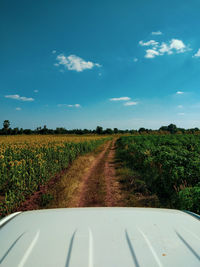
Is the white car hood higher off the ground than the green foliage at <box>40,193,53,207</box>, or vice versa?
the white car hood

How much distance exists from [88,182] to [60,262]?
24.2 ft

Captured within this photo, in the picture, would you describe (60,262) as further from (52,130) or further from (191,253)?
(52,130)

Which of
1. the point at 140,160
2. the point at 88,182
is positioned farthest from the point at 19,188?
the point at 140,160

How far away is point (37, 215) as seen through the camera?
162 centimetres

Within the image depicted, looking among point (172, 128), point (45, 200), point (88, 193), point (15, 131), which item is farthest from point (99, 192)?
point (172, 128)

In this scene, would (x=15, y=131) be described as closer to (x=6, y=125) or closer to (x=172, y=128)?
(x=6, y=125)

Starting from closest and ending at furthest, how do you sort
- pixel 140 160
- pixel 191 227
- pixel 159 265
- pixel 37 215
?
pixel 159 265, pixel 191 227, pixel 37 215, pixel 140 160

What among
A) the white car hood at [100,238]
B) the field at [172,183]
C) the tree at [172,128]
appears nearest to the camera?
the white car hood at [100,238]

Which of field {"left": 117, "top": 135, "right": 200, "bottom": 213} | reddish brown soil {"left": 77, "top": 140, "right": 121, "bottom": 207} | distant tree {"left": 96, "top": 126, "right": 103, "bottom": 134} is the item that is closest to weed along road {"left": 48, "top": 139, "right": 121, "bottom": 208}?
reddish brown soil {"left": 77, "top": 140, "right": 121, "bottom": 207}

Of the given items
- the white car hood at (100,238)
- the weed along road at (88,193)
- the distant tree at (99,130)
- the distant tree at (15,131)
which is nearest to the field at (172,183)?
the weed along road at (88,193)

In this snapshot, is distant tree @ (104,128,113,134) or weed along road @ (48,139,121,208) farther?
distant tree @ (104,128,113,134)

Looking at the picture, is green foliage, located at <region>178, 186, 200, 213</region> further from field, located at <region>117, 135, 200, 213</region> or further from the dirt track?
the dirt track

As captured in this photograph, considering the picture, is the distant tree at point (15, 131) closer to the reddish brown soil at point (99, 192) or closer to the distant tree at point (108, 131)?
the distant tree at point (108, 131)

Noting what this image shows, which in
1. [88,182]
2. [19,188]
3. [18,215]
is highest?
[18,215]
